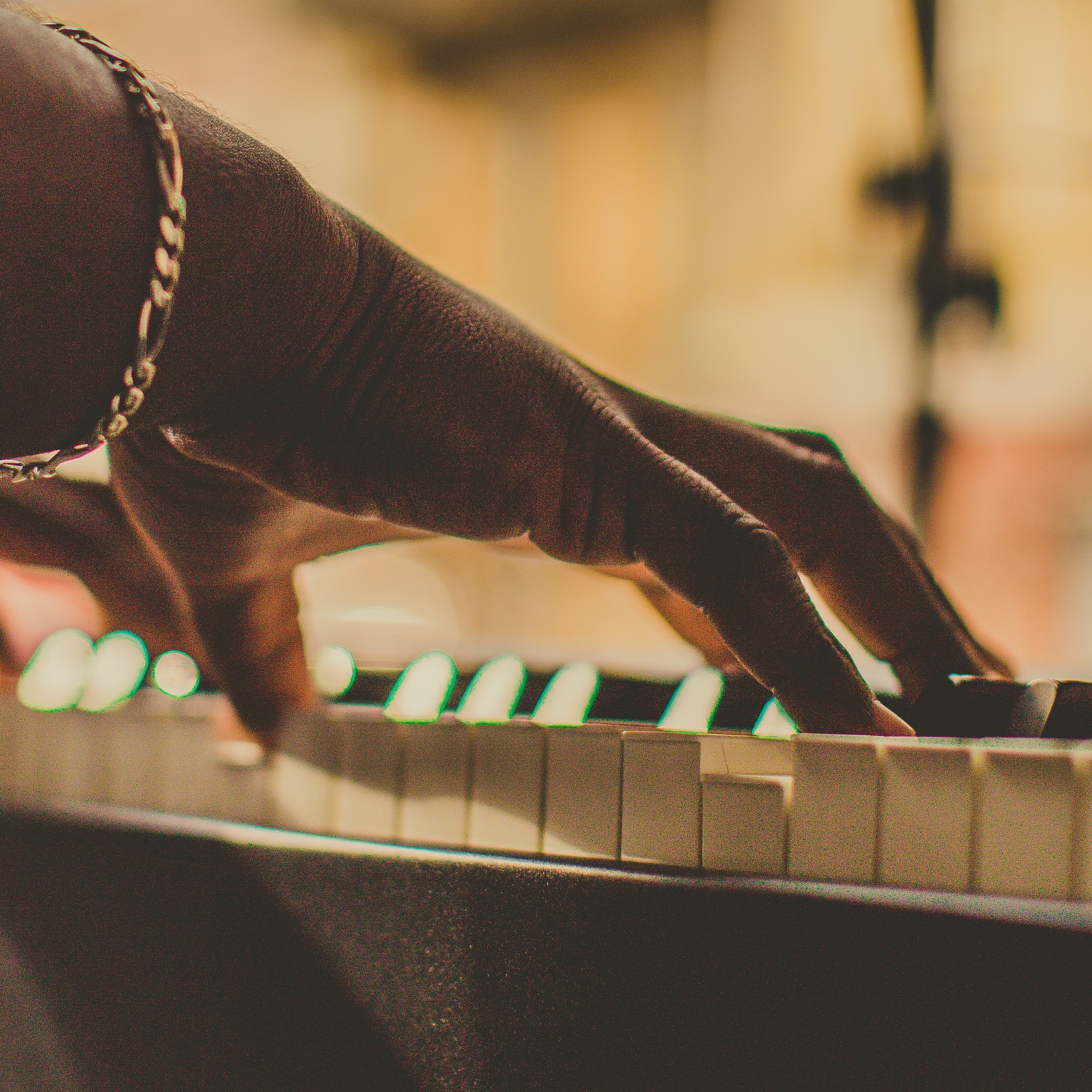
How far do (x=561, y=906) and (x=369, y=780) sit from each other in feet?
0.52

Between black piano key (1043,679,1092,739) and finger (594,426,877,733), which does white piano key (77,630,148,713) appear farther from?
black piano key (1043,679,1092,739)

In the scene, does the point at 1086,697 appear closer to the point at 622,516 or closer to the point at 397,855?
the point at 622,516

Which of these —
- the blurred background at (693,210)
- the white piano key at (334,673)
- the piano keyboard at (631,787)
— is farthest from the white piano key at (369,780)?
the blurred background at (693,210)

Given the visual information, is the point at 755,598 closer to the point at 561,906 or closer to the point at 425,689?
the point at 561,906

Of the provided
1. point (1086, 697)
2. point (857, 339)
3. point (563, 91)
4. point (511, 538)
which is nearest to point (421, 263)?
point (511, 538)

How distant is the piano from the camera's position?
1.21 ft

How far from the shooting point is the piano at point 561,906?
37 centimetres

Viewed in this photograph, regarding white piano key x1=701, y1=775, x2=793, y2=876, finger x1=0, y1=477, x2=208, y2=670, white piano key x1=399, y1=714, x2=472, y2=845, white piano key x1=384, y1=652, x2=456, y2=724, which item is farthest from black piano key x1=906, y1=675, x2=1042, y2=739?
finger x1=0, y1=477, x2=208, y2=670

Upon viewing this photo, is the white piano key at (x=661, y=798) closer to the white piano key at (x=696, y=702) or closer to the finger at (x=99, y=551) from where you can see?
the white piano key at (x=696, y=702)

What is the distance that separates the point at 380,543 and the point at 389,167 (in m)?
4.49

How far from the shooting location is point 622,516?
0.48 metres

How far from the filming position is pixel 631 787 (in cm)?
46

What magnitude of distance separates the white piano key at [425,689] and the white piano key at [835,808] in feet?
1.30

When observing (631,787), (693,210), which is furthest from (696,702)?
(693,210)
